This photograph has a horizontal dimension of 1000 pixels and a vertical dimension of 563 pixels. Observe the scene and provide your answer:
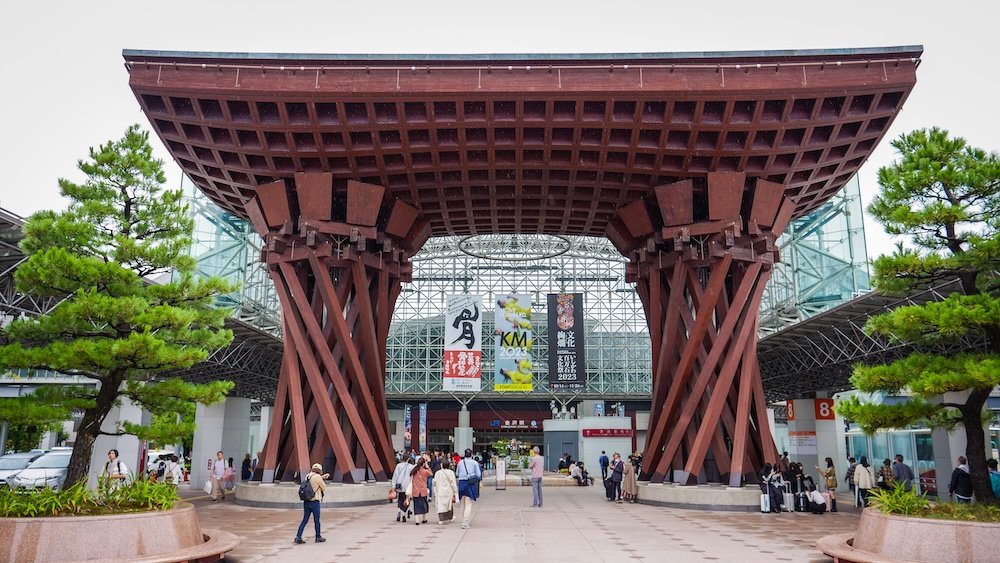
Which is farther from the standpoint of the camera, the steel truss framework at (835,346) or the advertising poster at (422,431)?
the advertising poster at (422,431)

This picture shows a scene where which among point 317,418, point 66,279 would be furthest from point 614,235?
point 66,279

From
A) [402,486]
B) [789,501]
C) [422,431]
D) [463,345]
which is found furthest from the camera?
[422,431]

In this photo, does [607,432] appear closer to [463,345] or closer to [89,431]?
[463,345]

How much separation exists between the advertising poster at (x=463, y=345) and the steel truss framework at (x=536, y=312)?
1685 centimetres

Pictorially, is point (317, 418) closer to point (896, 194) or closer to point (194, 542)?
point (194, 542)

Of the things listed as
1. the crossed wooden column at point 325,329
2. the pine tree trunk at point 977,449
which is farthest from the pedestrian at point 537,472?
the pine tree trunk at point 977,449

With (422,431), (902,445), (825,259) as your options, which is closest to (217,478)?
(902,445)

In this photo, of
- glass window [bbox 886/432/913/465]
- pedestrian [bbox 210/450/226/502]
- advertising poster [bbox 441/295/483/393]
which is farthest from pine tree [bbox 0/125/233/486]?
glass window [bbox 886/432/913/465]

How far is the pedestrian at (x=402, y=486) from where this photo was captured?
1523cm

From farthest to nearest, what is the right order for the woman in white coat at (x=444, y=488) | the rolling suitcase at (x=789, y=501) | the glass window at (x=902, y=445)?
the glass window at (x=902, y=445) → the rolling suitcase at (x=789, y=501) → the woman in white coat at (x=444, y=488)

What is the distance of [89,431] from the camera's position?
41.4ft

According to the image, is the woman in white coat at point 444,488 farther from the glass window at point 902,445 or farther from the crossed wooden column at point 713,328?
the glass window at point 902,445

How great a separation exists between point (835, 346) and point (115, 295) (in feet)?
86.2

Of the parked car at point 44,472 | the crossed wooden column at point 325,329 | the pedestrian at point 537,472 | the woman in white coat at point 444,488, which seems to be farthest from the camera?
the parked car at point 44,472
